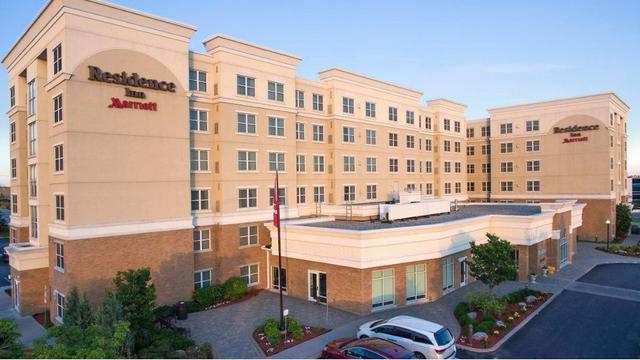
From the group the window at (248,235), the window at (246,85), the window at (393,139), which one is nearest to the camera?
the window at (246,85)

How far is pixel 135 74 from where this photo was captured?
25.2 meters

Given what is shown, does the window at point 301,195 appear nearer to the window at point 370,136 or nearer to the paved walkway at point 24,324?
the window at point 370,136

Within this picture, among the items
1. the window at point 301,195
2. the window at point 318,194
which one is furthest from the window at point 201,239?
the window at point 318,194

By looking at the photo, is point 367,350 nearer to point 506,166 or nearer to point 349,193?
point 349,193

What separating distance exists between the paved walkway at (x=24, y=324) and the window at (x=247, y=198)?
47.4 feet

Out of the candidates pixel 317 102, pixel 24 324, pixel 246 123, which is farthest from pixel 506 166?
pixel 24 324

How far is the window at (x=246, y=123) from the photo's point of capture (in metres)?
31.5

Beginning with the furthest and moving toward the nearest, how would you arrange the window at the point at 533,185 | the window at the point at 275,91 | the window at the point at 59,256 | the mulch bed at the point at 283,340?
the window at the point at 533,185 → the window at the point at 275,91 → the window at the point at 59,256 → the mulch bed at the point at 283,340

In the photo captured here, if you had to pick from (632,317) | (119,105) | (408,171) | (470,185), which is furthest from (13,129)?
(470,185)

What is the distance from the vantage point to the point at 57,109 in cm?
2406

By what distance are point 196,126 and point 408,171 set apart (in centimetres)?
2787

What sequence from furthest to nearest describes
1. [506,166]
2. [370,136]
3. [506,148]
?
1. [506,166]
2. [506,148]
3. [370,136]

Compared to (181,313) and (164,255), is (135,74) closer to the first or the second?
(164,255)

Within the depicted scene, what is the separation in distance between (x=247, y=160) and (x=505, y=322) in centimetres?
2048
